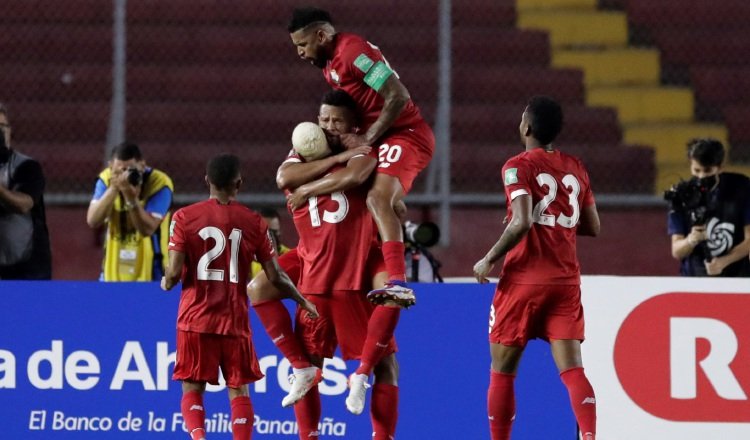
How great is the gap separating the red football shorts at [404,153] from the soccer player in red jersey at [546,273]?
40cm

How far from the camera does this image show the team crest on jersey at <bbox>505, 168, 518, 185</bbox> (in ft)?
20.9

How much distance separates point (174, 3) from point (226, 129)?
1.43 meters

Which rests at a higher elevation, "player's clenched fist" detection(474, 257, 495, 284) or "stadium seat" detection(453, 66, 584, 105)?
"stadium seat" detection(453, 66, 584, 105)

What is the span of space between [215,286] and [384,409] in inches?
41.7

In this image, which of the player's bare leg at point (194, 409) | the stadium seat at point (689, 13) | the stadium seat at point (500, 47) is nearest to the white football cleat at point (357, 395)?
the player's bare leg at point (194, 409)

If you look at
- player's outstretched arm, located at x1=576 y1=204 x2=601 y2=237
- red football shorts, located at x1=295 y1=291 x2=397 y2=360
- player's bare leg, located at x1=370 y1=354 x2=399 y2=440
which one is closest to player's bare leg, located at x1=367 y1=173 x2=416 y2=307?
red football shorts, located at x1=295 y1=291 x2=397 y2=360

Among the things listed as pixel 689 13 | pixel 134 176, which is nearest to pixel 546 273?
pixel 134 176

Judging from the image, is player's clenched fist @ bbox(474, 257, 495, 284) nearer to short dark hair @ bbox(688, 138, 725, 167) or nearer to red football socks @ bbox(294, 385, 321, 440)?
red football socks @ bbox(294, 385, 321, 440)

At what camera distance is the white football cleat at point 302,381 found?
638 cm

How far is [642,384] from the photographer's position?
25.5ft

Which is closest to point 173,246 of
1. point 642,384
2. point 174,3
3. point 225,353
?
point 225,353

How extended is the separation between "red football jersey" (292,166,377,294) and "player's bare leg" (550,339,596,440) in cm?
96

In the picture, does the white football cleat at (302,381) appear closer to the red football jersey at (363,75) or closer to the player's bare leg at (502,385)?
the player's bare leg at (502,385)

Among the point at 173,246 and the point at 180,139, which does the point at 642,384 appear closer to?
the point at 173,246
